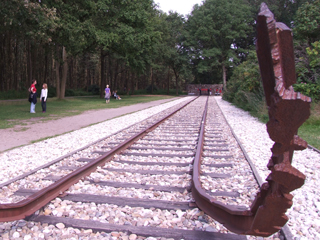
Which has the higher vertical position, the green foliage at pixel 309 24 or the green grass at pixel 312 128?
the green foliage at pixel 309 24

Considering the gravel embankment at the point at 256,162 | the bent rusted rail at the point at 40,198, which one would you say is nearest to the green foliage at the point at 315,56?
the gravel embankment at the point at 256,162

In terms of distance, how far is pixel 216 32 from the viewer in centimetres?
5994

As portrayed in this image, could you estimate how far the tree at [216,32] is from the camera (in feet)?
193

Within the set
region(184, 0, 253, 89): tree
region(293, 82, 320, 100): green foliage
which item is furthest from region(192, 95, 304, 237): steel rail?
region(184, 0, 253, 89): tree

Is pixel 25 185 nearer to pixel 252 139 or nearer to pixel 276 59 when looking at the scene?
pixel 276 59

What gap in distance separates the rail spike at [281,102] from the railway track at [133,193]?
1.14m

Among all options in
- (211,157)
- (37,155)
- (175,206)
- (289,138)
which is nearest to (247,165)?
(211,157)

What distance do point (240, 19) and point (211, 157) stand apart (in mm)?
59027

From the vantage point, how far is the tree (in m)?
58.8

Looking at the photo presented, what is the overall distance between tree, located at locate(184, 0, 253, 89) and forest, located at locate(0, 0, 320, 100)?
0.20m

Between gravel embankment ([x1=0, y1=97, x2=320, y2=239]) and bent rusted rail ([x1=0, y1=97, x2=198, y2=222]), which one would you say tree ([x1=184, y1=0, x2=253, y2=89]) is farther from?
bent rusted rail ([x1=0, y1=97, x2=198, y2=222])

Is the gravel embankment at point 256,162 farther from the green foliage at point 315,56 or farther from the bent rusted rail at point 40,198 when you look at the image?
the green foliage at point 315,56

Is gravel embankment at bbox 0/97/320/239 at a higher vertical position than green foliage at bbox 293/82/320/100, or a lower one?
lower

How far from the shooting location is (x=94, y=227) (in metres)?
3.02
